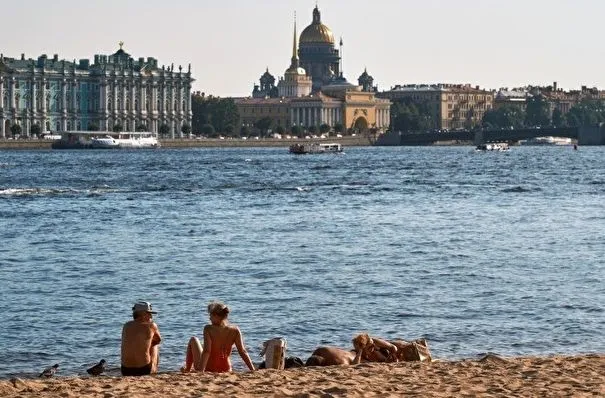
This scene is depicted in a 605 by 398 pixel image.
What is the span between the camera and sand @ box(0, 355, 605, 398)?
471 inches

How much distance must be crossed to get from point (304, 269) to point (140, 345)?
1122cm

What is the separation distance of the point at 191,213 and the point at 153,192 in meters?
11.2

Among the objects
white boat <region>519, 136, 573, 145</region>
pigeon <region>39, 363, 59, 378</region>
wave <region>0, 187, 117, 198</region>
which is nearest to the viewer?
pigeon <region>39, 363, 59, 378</region>

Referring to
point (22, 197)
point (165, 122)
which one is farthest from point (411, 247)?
point (165, 122)

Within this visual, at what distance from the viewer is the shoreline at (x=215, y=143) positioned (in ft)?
386

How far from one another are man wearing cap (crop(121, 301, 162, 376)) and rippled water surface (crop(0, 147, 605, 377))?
2640 millimetres

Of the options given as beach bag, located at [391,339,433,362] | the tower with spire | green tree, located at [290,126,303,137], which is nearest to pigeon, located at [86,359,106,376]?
beach bag, located at [391,339,433,362]

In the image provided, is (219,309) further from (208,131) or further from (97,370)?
(208,131)

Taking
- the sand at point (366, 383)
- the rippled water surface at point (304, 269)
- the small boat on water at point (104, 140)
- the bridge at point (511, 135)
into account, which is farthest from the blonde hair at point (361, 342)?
the bridge at point (511, 135)

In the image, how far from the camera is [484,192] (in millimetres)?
49812

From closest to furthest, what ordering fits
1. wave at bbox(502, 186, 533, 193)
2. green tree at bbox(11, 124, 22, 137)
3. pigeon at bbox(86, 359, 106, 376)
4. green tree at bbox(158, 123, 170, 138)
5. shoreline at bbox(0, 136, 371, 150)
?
1. pigeon at bbox(86, 359, 106, 376)
2. wave at bbox(502, 186, 533, 193)
3. shoreline at bbox(0, 136, 371, 150)
4. green tree at bbox(11, 124, 22, 137)
5. green tree at bbox(158, 123, 170, 138)

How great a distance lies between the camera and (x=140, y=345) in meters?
13.2

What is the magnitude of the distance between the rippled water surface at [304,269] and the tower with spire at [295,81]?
480 feet

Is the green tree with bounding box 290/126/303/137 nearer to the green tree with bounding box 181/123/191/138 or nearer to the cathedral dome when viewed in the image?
the green tree with bounding box 181/123/191/138
